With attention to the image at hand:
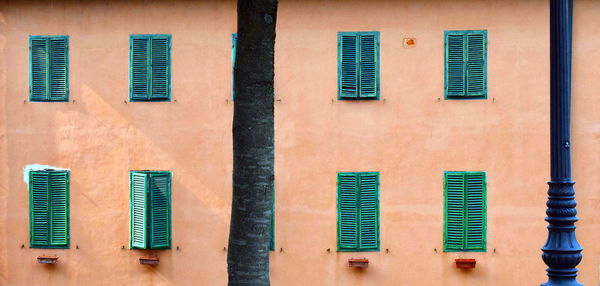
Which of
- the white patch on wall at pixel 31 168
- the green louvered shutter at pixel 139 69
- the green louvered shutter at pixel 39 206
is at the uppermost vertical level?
the green louvered shutter at pixel 139 69

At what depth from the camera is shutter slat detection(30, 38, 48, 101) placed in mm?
18016

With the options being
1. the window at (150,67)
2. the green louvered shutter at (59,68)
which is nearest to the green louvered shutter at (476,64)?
the window at (150,67)

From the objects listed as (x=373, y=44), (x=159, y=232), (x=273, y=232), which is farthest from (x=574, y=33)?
(x=159, y=232)

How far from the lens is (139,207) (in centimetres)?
1784

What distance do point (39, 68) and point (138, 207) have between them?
2.73 meters

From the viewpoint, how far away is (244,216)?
9602mm

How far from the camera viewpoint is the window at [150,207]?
17828 mm

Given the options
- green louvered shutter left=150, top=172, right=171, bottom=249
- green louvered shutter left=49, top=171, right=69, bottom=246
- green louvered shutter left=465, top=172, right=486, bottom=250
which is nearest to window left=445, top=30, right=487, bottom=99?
green louvered shutter left=465, top=172, right=486, bottom=250

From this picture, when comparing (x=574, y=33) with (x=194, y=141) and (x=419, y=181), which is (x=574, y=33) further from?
(x=194, y=141)

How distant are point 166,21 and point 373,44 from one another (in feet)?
10.9

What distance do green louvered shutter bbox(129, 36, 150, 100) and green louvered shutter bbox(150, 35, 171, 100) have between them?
10 centimetres

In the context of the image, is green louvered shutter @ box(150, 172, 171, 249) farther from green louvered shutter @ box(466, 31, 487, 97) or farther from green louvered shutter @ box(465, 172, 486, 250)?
green louvered shutter @ box(466, 31, 487, 97)

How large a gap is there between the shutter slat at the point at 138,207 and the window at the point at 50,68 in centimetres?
175

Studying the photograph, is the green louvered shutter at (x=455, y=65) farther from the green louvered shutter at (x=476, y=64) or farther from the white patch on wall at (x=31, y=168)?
the white patch on wall at (x=31, y=168)
